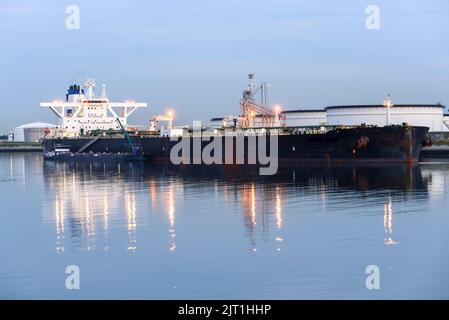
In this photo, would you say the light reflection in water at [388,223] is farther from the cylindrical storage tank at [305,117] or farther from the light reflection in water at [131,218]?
the cylindrical storage tank at [305,117]

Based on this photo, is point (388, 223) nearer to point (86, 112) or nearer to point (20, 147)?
point (86, 112)

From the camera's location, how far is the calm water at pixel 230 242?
658 inches

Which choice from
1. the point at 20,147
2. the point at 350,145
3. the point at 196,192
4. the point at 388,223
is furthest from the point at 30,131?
the point at 388,223

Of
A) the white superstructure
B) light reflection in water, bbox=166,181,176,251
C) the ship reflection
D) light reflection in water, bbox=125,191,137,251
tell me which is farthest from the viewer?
the white superstructure

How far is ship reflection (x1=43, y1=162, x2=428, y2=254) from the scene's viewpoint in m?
23.8

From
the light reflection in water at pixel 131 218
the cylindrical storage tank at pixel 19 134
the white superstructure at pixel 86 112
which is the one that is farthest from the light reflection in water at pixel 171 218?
the cylindrical storage tank at pixel 19 134

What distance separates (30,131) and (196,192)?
455ft

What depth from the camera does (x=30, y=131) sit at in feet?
557

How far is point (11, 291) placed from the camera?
16.5m

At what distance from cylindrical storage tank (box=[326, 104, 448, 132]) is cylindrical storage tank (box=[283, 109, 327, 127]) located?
312 inches

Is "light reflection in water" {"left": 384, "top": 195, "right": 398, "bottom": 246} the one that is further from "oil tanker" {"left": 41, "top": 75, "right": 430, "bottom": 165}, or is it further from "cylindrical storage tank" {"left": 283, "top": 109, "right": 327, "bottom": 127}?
"cylindrical storage tank" {"left": 283, "top": 109, "right": 327, "bottom": 127}

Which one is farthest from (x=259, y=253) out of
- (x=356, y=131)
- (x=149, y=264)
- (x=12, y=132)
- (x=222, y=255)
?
(x=12, y=132)

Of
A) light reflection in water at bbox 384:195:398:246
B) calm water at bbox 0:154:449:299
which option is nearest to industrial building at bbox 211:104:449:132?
calm water at bbox 0:154:449:299
